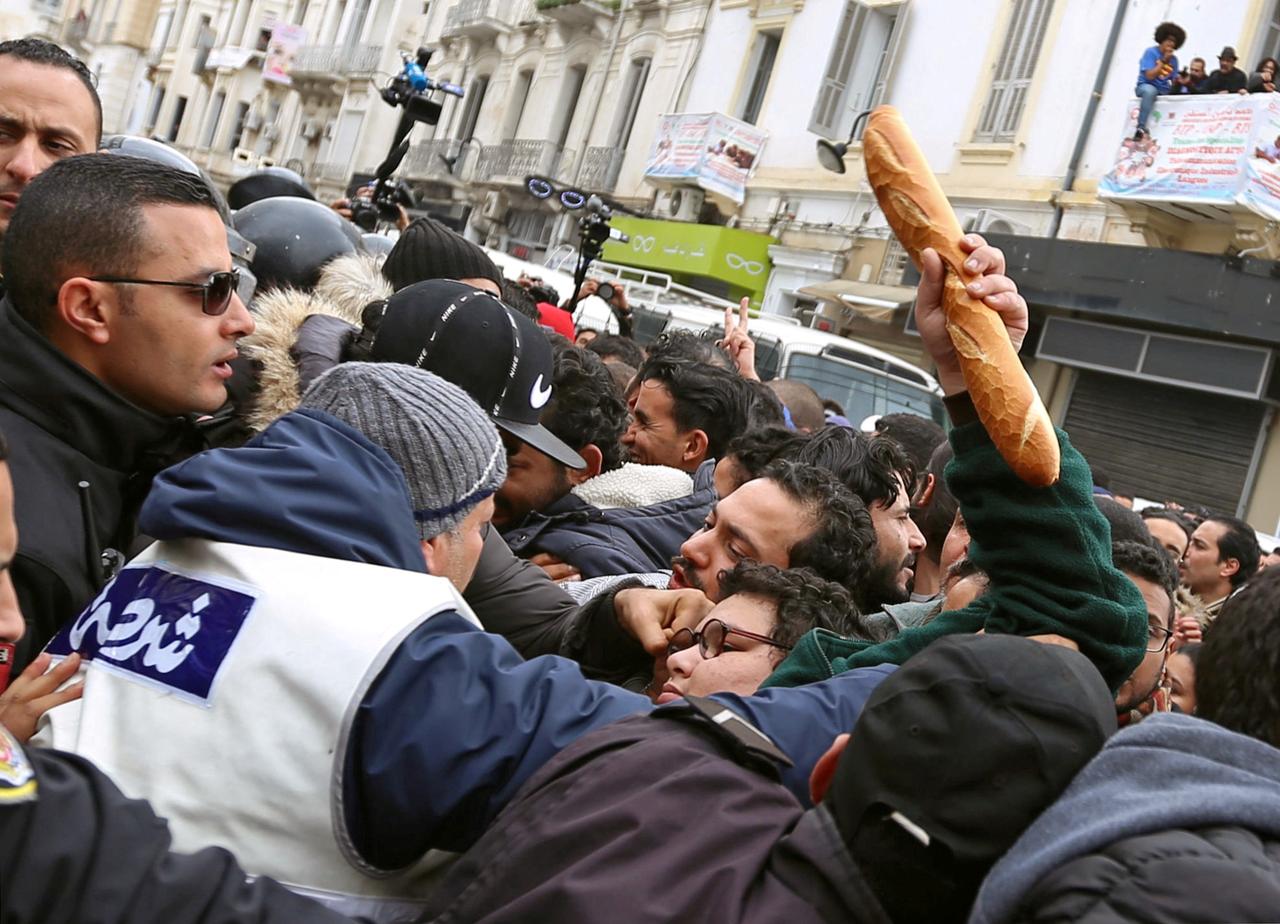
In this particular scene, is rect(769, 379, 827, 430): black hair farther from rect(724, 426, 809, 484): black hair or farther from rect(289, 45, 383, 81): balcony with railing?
rect(289, 45, 383, 81): balcony with railing

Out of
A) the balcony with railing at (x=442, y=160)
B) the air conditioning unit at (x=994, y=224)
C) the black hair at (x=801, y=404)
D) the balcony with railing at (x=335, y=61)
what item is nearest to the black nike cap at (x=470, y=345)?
the black hair at (x=801, y=404)

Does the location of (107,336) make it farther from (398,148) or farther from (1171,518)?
(398,148)

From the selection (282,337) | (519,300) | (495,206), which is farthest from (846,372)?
(495,206)

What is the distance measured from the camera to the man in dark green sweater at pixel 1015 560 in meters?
2.00

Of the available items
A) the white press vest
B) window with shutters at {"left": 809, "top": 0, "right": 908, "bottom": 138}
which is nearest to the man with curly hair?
the white press vest

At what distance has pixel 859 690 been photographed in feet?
6.16

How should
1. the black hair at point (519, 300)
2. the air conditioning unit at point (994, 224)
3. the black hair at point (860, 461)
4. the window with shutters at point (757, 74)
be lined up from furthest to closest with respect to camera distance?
1. the window with shutters at point (757, 74)
2. the air conditioning unit at point (994, 224)
3. the black hair at point (519, 300)
4. the black hair at point (860, 461)

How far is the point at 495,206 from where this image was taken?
2897 centimetres

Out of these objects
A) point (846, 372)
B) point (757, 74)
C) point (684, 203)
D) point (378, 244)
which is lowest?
point (378, 244)

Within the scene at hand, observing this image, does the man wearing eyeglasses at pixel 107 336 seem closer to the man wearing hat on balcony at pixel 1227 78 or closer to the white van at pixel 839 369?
the white van at pixel 839 369

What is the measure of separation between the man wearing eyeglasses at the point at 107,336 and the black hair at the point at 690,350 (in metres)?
2.00

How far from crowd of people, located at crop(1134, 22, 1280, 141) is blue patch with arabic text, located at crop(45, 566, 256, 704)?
14168 millimetres

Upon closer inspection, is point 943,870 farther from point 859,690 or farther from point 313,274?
point 313,274

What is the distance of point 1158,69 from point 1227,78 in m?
0.85
